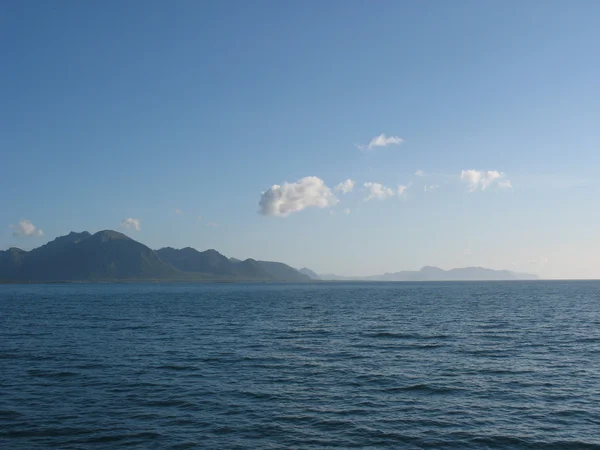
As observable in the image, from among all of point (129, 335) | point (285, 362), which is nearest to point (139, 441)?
point (285, 362)

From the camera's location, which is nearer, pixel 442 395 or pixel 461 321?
pixel 442 395

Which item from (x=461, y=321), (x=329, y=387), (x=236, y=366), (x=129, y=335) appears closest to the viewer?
(x=329, y=387)

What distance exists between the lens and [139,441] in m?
24.9

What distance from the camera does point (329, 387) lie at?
35.8m

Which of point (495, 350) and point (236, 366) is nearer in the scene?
point (236, 366)

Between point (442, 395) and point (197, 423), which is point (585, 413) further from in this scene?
point (197, 423)

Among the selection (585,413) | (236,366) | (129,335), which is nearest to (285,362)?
(236,366)

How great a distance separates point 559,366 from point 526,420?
1815cm

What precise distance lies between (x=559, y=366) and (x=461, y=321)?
39641 millimetres

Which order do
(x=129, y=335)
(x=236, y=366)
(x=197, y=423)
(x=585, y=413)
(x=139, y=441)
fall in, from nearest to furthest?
(x=139, y=441), (x=197, y=423), (x=585, y=413), (x=236, y=366), (x=129, y=335)

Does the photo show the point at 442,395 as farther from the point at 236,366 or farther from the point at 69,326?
the point at 69,326

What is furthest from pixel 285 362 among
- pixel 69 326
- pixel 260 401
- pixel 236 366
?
pixel 69 326

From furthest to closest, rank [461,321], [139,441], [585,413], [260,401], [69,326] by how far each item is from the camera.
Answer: [461,321], [69,326], [260,401], [585,413], [139,441]

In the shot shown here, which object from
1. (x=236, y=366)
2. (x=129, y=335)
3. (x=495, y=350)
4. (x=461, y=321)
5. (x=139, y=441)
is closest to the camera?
(x=139, y=441)
